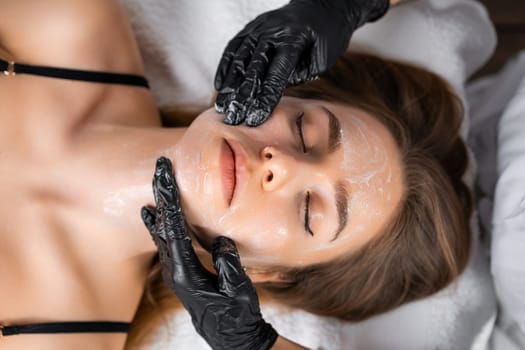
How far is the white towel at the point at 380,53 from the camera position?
1646 mm

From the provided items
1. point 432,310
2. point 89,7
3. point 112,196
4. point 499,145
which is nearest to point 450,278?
point 432,310

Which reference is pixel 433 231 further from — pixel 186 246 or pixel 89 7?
pixel 89 7

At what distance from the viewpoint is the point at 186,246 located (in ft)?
4.02

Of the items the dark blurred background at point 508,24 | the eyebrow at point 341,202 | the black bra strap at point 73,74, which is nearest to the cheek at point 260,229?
the eyebrow at point 341,202

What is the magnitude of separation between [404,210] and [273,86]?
1.45 feet

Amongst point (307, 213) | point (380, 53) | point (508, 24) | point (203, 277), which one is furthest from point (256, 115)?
point (508, 24)

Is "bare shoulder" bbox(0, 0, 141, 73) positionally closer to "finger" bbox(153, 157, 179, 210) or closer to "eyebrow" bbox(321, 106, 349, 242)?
"finger" bbox(153, 157, 179, 210)

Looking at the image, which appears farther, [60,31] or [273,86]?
[60,31]

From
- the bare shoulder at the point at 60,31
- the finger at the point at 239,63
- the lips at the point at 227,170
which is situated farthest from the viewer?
the bare shoulder at the point at 60,31

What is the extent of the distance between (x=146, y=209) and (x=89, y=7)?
20.8 inches

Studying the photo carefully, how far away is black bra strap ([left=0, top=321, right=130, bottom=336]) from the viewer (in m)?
1.34

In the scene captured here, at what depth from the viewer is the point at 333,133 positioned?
132 cm

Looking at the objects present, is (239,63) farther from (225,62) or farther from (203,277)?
(203,277)

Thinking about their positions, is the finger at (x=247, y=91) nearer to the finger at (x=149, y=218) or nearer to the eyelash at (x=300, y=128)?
the eyelash at (x=300, y=128)
